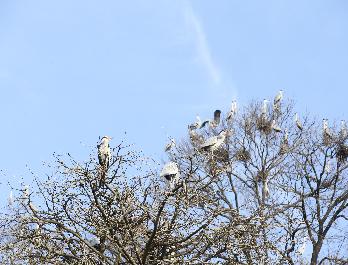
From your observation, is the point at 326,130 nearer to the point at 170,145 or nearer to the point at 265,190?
the point at 265,190

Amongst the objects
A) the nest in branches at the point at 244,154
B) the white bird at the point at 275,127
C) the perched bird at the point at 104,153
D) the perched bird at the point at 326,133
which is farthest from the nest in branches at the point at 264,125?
the perched bird at the point at 104,153

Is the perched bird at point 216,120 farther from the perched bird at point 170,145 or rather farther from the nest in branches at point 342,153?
the nest in branches at point 342,153

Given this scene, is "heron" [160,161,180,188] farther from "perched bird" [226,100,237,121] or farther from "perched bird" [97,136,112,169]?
"perched bird" [226,100,237,121]

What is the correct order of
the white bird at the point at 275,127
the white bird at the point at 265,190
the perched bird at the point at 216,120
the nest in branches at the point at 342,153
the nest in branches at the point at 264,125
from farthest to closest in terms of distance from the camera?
the perched bird at the point at 216,120
the nest in branches at the point at 264,125
the white bird at the point at 275,127
the nest in branches at the point at 342,153
the white bird at the point at 265,190

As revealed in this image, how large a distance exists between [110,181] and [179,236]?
116 centimetres

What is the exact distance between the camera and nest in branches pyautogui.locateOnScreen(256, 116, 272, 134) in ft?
58.0

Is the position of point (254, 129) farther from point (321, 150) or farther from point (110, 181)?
point (110, 181)

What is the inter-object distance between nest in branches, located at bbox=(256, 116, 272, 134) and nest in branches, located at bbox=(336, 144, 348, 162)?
6.17 ft

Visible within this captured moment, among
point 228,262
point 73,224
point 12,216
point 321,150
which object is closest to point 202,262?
point 228,262

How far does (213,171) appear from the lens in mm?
8477

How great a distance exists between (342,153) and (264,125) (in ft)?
7.10

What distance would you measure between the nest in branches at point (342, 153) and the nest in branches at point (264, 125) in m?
1.88

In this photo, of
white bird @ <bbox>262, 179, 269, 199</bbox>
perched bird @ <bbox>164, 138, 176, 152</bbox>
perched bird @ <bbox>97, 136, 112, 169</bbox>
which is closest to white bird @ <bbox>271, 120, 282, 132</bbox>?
white bird @ <bbox>262, 179, 269, 199</bbox>

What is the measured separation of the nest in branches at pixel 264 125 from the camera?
17688 mm
